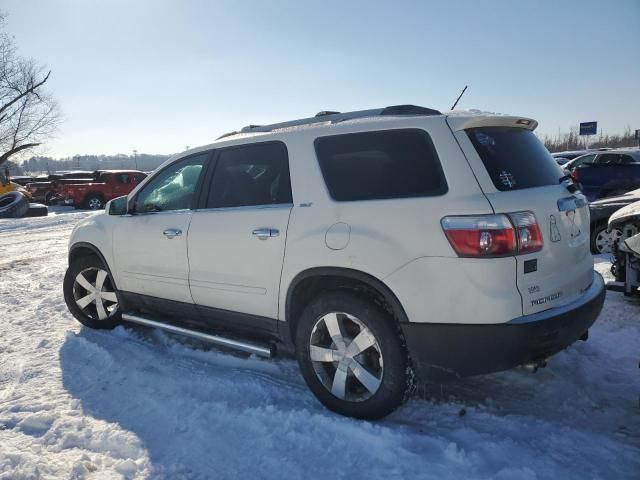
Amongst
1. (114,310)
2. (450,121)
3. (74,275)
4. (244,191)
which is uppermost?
(450,121)

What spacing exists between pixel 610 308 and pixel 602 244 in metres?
2.71

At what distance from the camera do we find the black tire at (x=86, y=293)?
4.69 m

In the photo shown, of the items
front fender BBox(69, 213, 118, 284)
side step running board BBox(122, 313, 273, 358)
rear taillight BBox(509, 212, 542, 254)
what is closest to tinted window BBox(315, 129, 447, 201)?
rear taillight BBox(509, 212, 542, 254)

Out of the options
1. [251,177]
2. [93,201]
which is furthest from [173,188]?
[93,201]

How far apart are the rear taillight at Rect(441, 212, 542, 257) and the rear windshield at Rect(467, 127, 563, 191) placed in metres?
0.23

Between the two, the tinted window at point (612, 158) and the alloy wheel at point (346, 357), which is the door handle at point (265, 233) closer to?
the alloy wheel at point (346, 357)

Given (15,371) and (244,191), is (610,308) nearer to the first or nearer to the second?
(244,191)

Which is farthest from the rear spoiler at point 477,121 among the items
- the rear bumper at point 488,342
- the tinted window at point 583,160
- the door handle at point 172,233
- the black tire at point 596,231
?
the tinted window at point 583,160

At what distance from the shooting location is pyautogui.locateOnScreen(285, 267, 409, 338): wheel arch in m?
2.73

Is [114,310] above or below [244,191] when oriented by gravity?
below

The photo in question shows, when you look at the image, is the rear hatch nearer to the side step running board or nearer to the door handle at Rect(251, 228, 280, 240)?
the door handle at Rect(251, 228, 280, 240)

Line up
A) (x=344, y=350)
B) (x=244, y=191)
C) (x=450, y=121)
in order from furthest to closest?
(x=244, y=191)
(x=344, y=350)
(x=450, y=121)

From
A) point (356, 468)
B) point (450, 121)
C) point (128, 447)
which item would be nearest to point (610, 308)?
point (450, 121)

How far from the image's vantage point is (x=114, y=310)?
470cm
